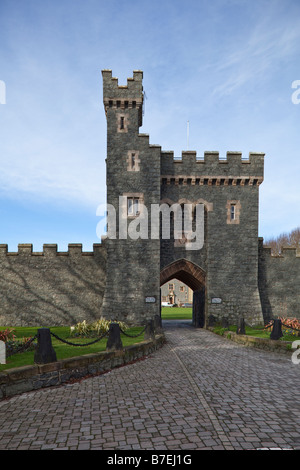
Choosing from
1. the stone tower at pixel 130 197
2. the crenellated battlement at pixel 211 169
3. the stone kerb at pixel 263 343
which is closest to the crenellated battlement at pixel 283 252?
the crenellated battlement at pixel 211 169

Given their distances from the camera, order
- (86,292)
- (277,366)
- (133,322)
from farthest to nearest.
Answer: (86,292) < (133,322) < (277,366)

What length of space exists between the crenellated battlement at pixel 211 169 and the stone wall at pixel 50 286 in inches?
256

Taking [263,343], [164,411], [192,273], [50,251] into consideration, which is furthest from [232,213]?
[164,411]

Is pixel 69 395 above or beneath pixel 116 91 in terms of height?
beneath

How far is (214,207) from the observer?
1991 cm

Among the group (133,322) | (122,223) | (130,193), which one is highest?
(130,193)

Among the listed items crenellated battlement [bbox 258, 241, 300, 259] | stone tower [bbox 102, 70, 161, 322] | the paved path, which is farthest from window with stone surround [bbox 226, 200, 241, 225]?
the paved path

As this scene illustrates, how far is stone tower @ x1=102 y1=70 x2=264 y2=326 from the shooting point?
18531mm

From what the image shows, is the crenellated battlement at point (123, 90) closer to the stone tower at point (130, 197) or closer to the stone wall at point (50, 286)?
the stone tower at point (130, 197)

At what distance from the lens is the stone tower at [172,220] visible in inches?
730

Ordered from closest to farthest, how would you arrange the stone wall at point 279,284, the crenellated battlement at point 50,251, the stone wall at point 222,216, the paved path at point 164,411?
the paved path at point 164,411, the stone wall at point 222,216, the crenellated battlement at point 50,251, the stone wall at point 279,284

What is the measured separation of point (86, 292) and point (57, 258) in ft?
8.84
